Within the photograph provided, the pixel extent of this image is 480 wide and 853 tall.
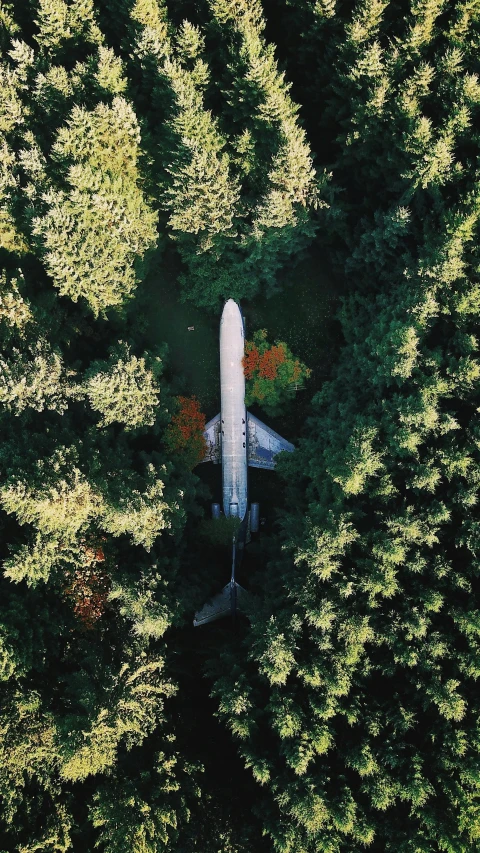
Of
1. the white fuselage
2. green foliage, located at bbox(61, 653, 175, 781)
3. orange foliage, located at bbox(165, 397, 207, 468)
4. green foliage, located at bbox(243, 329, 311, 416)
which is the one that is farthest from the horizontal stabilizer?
green foliage, located at bbox(243, 329, 311, 416)

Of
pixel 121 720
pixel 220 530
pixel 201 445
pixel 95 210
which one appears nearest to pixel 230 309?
pixel 201 445

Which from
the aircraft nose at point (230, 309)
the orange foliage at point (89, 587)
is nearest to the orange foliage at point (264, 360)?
the aircraft nose at point (230, 309)

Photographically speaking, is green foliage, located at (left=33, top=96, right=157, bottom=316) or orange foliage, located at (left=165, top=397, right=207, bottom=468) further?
orange foliage, located at (left=165, top=397, right=207, bottom=468)

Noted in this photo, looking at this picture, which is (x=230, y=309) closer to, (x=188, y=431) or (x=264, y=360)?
(x=264, y=360)

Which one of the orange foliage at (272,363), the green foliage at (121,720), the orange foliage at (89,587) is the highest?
the orange foliage at (272,363)

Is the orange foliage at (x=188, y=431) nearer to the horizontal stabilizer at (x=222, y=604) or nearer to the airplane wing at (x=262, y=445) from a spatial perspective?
the airplane wing at (x=262, y=445)

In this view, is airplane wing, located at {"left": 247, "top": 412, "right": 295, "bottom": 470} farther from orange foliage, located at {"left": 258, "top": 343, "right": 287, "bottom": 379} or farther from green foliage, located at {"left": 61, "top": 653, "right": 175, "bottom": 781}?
green foliage, located at {"left": 61, "top": 653, "right": 175, "bottom": 781}
